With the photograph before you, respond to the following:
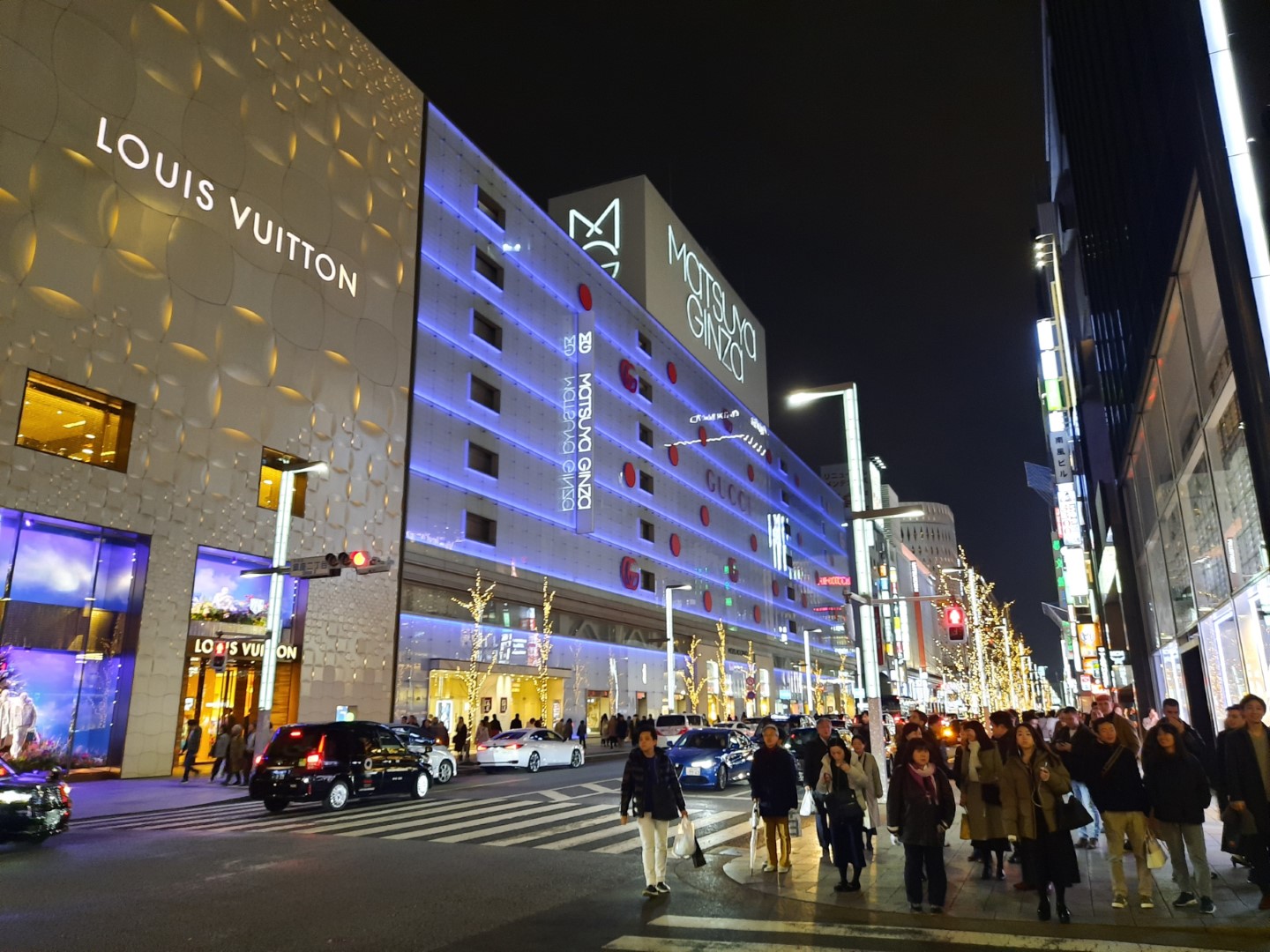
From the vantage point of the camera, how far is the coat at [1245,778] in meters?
8.20

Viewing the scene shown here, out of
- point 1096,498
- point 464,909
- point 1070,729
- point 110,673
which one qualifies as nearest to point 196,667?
point 110,673

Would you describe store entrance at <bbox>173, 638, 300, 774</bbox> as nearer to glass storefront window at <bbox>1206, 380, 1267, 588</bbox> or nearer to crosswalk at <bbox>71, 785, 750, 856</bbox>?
crosswalk at <bbox>71, 785, 750, 856</bbox>

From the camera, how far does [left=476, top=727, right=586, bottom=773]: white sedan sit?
28.7 m

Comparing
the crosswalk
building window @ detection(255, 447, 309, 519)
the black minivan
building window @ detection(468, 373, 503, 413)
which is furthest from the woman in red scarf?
building window @ detection(468, 373, 503, 413)

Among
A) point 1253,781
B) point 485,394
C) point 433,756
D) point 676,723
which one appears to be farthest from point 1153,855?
point 485,394

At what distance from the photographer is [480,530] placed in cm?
4100

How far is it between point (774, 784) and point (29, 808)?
10.6 meters

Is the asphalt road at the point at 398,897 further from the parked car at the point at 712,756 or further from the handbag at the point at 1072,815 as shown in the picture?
the parked car at the point at 712,756

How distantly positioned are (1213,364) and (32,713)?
27.0 meters

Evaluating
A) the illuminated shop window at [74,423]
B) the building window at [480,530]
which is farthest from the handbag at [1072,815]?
the building window at [480,530]

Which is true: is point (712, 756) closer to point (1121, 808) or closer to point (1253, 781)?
point (1121, 808)

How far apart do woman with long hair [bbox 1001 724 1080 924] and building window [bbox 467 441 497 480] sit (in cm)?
3375

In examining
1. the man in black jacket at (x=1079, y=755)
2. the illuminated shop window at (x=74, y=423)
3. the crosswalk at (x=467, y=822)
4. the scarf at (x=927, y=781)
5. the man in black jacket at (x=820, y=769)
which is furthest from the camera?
the illuminated shop window at (x=74, y=423)

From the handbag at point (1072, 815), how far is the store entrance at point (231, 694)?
975 inches
